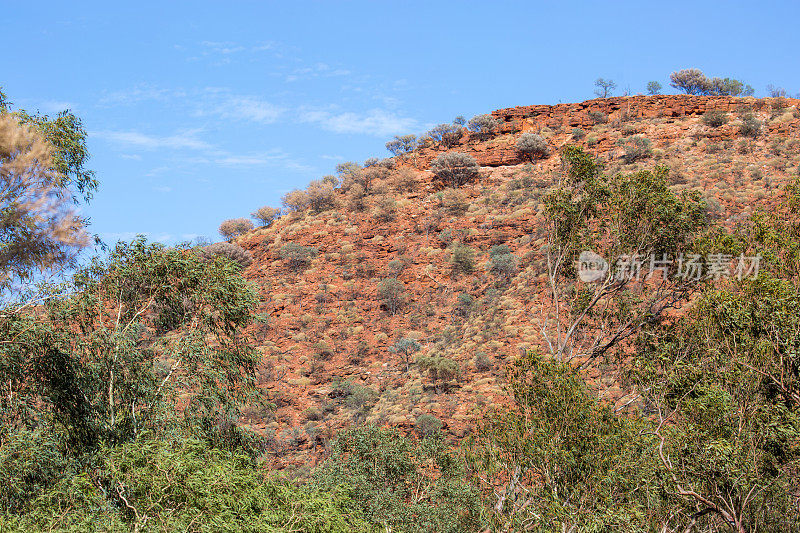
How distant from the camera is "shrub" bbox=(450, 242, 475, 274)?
108 ft

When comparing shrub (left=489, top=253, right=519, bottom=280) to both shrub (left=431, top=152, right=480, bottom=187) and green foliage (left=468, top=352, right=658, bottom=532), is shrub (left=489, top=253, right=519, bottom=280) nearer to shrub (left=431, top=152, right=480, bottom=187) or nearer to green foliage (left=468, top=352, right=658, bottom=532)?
shrub (left=431, top=152, right=480, bottom=187)

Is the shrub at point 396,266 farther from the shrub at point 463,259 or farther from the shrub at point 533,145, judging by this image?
the shrub at point 533,145

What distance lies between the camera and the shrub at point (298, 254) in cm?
3806


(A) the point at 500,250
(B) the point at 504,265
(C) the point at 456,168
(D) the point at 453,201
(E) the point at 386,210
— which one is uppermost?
(C) the point at 456,168

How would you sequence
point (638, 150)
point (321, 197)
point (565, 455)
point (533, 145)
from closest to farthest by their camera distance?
1. point (565, 455)
2. point (638, 150)
3. point (533, 145)
4. point (321, 197)

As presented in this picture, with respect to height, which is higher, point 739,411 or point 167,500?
point 739,411

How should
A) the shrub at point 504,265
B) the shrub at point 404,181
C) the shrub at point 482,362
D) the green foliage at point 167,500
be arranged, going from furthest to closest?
the shrub at point 404,181
the shrub at point 504,265
the shrub at point 482,362
the green foliage at point 167,500

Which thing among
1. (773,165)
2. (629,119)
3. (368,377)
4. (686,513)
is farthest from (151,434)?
(629,119)

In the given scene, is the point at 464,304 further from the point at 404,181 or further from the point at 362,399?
the point at 404,181

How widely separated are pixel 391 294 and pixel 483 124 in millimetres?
19705

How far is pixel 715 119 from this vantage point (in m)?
39.2

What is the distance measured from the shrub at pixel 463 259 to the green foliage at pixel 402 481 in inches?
594

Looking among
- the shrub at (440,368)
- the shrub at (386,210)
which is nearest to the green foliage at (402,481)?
the shrub at (440,368)

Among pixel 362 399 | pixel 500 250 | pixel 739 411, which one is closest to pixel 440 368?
pixel 362 399
